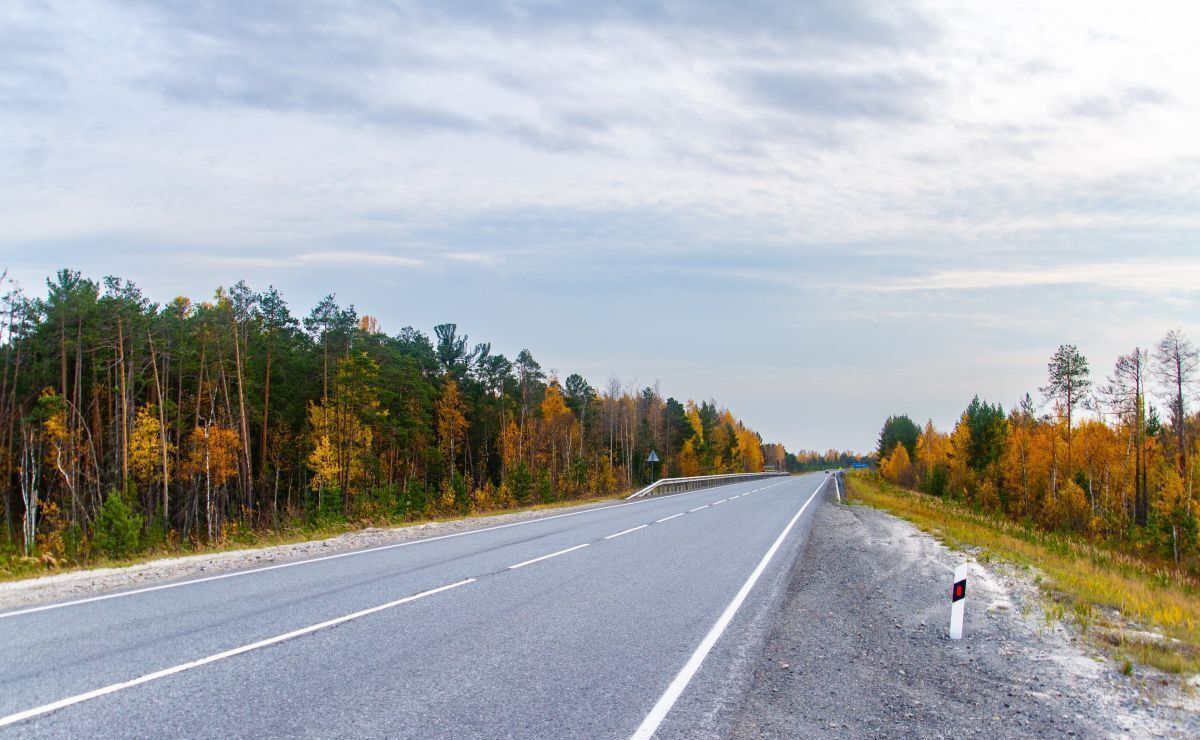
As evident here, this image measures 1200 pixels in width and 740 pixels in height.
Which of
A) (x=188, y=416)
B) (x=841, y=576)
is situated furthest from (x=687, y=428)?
(x=841, y=576)

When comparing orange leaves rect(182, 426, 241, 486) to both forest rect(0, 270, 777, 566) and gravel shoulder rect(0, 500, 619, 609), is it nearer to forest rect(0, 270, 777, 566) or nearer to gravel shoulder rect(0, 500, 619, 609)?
forest rect(0, 270, 777, 566)

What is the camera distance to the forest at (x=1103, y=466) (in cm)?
4341

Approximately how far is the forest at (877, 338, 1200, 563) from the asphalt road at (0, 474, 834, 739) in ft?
112

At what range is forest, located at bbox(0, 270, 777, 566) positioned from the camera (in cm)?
3697

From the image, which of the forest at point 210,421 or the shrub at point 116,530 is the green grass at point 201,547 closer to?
the forest at point 210,421

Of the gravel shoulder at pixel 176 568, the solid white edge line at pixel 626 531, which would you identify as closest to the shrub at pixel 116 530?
the gravel shoulder at pixel 176 568

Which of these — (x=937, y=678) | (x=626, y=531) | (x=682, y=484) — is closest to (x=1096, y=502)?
(x=682, y=484)

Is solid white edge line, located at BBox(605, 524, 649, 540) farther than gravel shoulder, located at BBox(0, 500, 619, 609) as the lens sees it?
Yes

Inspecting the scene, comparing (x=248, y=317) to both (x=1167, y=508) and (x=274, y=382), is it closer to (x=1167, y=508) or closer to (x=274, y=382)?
(x=274, y=382)

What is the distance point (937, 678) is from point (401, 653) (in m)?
4.66

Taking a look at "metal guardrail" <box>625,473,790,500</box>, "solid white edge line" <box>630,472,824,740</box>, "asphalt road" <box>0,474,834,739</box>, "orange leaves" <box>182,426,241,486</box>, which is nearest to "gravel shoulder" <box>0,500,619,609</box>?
"asphalt road" <box>0,474,834,739</box>

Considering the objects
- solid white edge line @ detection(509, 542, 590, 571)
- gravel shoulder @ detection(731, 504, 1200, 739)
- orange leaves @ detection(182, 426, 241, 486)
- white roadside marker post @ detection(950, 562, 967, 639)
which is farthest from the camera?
orange leaves @ detection(182, 426, 241, 486)

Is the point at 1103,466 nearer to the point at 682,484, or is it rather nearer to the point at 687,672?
the point at 682,484

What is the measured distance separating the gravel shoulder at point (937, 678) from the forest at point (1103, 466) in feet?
102
